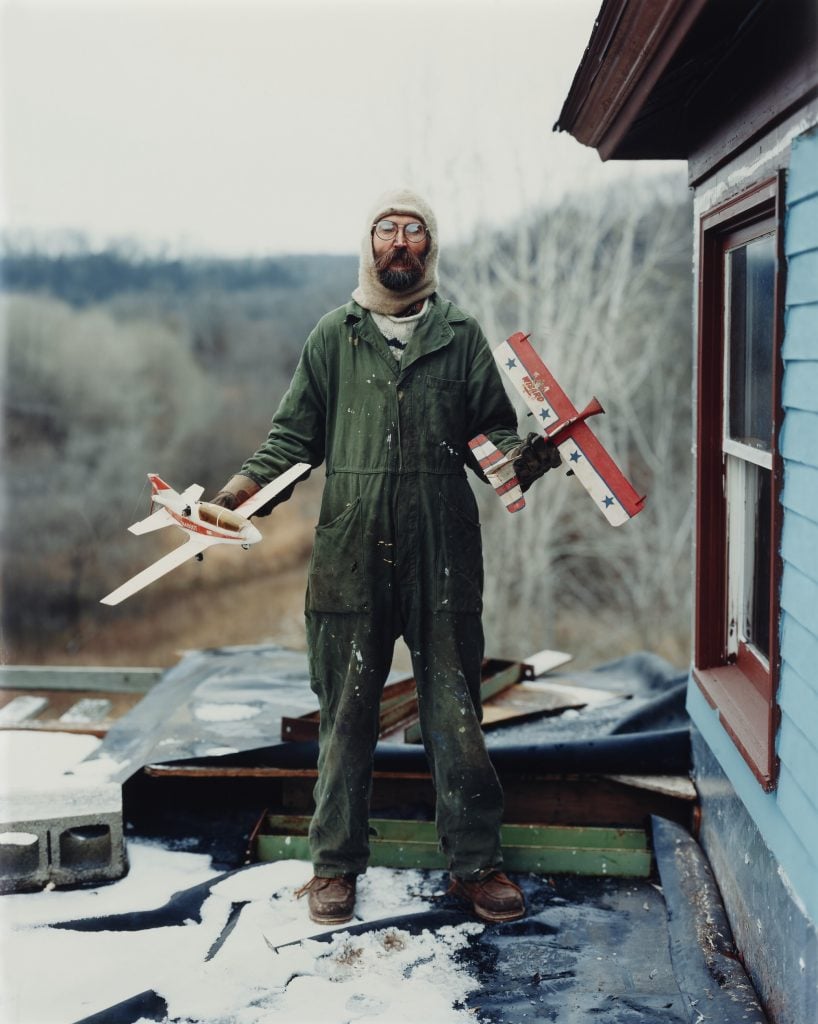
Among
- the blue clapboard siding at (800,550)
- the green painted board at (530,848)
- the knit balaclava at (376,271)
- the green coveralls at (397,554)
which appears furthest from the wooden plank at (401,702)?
the blue clapboard siding at (800,550)

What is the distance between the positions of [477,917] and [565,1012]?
1.91ft

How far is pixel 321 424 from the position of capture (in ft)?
12.5

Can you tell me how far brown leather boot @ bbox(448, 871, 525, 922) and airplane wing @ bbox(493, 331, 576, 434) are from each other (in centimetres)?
149

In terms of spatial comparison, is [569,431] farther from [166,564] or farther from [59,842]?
[59,842]

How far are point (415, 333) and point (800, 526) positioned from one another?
1.47 metres

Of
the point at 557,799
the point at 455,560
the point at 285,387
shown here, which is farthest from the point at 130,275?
the point at 455,560

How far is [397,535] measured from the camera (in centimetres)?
357

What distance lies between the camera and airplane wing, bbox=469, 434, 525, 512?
3381 millimetres

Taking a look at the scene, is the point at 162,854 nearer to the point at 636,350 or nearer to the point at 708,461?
the point at 708,461

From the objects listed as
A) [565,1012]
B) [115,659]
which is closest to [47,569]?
[115,659]

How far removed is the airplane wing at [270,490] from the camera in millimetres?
3475

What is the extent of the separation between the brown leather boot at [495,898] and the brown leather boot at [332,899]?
0.39 metres

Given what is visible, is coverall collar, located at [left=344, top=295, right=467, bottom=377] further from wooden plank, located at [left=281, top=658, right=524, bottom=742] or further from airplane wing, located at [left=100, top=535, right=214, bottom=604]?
wooden plank, located at [left=281, top=658, right=524, bottom=742]

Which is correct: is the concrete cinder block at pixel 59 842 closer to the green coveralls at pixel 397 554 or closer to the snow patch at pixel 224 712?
the green coveralls at pixel 397 554
